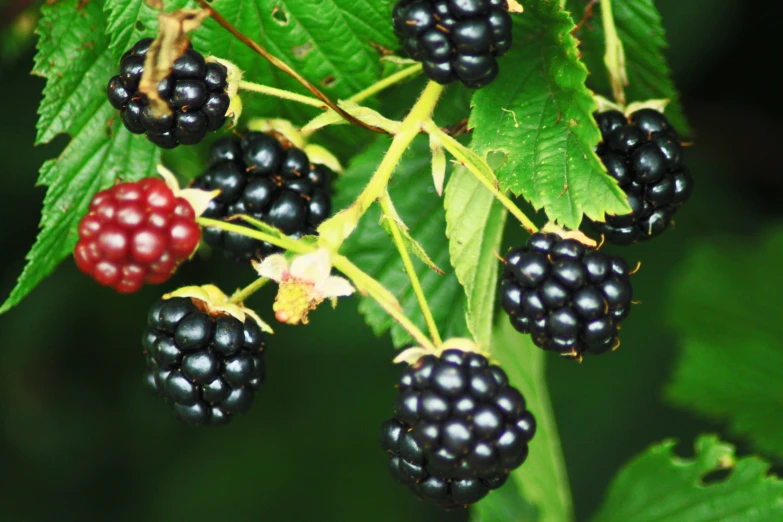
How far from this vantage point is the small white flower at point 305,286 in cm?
135

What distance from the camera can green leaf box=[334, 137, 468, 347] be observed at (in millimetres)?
1755

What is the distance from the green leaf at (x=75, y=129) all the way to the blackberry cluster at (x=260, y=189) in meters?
0.24

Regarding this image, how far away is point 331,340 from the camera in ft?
10.4

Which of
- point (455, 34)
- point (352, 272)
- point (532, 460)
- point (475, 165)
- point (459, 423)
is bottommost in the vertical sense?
point (532, 460)

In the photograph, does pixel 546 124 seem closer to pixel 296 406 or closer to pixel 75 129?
pixel 75 129

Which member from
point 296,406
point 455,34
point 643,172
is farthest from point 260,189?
point 296,406

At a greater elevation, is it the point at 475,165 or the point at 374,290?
the point at 475,165

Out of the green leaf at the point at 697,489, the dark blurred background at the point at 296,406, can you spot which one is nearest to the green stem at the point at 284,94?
the green leaf at the point at 697,489

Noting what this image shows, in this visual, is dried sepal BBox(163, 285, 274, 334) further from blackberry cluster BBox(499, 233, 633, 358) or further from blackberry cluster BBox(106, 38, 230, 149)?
blackberry cluster BBox(499, 233, 633, 358)

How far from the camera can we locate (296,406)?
3.27 m

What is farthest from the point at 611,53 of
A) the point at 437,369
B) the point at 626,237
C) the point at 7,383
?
the point at 7,383

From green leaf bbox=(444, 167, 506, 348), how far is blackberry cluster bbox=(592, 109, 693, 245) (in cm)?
22

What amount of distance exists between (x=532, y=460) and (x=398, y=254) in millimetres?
693

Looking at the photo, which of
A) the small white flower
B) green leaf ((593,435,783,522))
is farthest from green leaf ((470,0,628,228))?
green leaf ((593,435,783,522))
